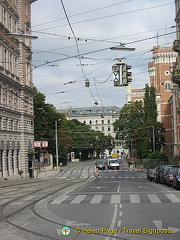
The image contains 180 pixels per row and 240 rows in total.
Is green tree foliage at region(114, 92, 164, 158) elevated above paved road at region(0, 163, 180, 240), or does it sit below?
above

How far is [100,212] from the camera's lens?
48.9 ft

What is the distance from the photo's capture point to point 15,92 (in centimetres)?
4697

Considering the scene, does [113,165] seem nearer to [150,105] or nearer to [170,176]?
[150,105]

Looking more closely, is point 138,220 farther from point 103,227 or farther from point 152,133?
point 152,133

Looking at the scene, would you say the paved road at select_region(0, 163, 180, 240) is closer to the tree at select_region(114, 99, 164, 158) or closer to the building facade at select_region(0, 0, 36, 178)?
the building facade at select_region(0, 0, 36, 178)

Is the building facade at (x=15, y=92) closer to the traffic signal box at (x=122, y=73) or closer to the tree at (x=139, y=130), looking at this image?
the traffic signal box at (x=122, y=73)

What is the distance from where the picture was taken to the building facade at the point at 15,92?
42562 mm

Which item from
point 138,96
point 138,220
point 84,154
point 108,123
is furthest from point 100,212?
point 108,123

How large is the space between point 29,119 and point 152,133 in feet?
118

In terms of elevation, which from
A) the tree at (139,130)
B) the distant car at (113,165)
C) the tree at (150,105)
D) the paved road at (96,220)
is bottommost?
the distant car at (113,165)

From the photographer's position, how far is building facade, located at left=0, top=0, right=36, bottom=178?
4256cm

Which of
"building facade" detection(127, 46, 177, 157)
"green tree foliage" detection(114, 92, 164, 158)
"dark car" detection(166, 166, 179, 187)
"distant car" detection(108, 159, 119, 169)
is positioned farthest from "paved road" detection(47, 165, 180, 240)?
"building facade" detection(127, 46, 177, 157)

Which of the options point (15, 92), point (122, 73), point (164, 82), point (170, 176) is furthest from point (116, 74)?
point (164, 82)

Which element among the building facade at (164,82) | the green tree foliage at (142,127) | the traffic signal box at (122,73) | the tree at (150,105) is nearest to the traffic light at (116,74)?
the traffic signal box at (122,73)
